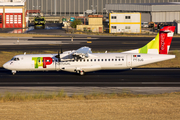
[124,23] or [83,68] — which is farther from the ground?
[124,23]

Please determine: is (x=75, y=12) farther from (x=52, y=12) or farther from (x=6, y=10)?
(x=6, y=10)

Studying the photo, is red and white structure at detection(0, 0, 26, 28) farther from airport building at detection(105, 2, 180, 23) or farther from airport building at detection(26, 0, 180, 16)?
airport building at detection(26, 0, 180, 16)

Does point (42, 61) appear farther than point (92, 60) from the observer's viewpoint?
Yes

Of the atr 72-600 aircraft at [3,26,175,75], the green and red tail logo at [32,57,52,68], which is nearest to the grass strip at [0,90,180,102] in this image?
the atr 72-600 aircraft at [3,26,175,75]

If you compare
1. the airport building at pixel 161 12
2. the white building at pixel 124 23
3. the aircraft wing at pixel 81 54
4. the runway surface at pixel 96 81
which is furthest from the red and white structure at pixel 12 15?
the aircraft wing at pixel 81 54

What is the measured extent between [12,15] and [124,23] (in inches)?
1813

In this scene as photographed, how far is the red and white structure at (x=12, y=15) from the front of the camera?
365ft

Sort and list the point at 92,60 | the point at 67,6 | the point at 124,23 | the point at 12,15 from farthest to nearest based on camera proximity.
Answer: the point at 67,6 < the point at 12,15 < the point at 124,23 < the point at 92,60

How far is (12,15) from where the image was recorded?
368 ft

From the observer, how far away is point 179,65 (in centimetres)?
4253

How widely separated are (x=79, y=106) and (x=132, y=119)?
458cm

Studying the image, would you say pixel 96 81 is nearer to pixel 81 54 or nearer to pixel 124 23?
pixel 81 54

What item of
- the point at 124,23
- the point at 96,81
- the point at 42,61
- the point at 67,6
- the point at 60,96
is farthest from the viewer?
the point at 67,6

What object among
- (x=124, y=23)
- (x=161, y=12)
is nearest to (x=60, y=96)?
(x=124, y=23)
